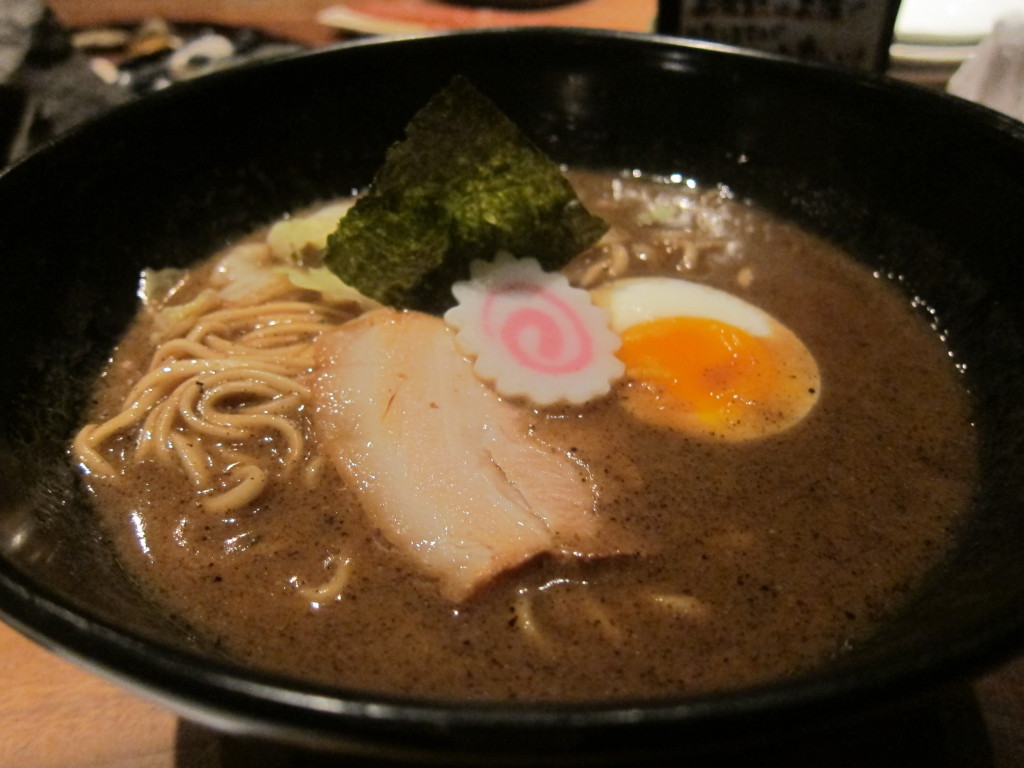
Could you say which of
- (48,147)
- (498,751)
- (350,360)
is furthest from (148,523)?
(498,751)

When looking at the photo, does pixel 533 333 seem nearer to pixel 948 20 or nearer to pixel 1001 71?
pixel 1001 71

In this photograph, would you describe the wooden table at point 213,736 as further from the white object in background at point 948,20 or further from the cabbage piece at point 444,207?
the white object in background at point 948,20

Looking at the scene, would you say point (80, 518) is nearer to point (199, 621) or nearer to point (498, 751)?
point (199, 621)

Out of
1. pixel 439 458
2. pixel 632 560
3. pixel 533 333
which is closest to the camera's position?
pixel 632 560

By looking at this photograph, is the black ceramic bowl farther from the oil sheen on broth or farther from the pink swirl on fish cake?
the pink swirl on fish cake

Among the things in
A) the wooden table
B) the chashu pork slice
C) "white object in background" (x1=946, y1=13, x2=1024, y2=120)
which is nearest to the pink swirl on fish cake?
the chashu pork slice

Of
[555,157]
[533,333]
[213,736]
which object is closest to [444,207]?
[533,333]

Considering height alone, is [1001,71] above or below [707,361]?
above
